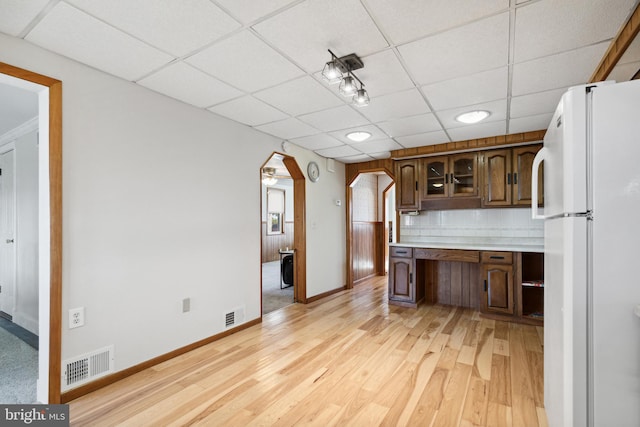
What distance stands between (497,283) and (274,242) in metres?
6.97

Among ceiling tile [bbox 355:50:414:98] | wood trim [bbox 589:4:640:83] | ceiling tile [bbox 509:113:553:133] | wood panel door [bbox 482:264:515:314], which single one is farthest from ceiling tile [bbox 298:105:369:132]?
wood panel door [bbox 482:264:515:314]

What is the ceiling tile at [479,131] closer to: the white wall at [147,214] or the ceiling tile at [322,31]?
the ceiling tile at [322,31]

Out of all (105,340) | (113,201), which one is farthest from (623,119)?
(105,340)

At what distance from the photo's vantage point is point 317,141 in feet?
14.1

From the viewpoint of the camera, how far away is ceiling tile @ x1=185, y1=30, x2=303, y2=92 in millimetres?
1965

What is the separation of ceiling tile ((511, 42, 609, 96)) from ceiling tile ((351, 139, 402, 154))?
183 centimetres

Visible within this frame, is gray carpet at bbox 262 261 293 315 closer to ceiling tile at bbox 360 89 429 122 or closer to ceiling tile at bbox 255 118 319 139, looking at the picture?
ceiling tile at bbox 255 118 319 139

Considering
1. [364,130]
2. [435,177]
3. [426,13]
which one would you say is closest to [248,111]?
[364,130]

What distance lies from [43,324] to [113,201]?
965 mm

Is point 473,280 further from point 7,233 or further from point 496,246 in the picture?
point 7,233

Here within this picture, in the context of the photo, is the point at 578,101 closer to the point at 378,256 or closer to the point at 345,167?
the point at 345,167

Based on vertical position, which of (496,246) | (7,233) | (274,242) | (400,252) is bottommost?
(274,242)

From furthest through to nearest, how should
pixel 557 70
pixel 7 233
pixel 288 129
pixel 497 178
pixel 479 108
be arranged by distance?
pixel 497 178 < pixel 7 233 < pixel 288 129 < pixel 479 108 < pixel 557 70

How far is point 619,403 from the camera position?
110 centimetres
